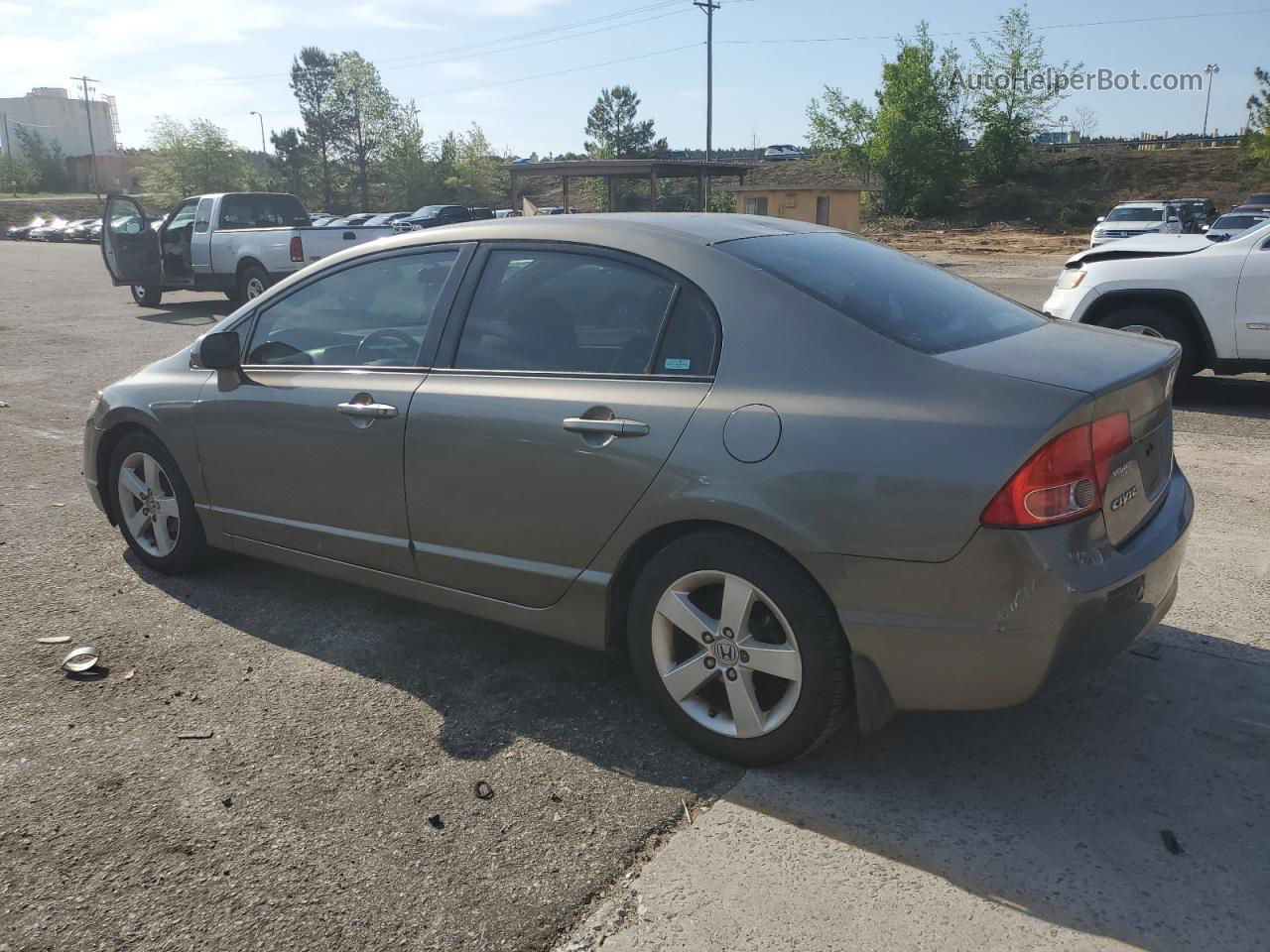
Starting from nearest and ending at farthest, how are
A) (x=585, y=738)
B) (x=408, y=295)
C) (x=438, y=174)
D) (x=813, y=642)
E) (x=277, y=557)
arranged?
(x=813, y=642), (x=585, y=738), (x=408, y=295), (x=277, y=557), (x=438, y=174)

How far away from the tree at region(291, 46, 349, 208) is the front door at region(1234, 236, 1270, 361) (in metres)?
96.6

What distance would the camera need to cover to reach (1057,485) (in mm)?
2625

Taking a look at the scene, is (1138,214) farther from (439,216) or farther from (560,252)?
(560,252)

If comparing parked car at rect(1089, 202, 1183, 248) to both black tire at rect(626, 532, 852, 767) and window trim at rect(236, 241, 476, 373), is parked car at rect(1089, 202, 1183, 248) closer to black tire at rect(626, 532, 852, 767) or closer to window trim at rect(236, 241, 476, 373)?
window trim at rect(236, 241, 476, 373)

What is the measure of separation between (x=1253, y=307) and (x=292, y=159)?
103 m

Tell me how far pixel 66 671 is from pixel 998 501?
3330 mm

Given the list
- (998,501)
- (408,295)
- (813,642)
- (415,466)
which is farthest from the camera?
(408,295)

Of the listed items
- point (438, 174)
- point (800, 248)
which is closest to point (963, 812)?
point (800, 248)

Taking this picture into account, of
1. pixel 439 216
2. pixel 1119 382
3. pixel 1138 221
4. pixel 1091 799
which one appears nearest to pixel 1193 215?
pixel 1138 221

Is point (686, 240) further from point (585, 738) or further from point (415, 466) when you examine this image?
point (585, 738)

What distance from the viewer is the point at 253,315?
14.6ft

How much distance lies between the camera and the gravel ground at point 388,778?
251cm

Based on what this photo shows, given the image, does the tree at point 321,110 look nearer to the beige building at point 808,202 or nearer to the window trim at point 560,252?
the beige building at point 808,202

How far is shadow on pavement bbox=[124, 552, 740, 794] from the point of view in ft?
10.6
